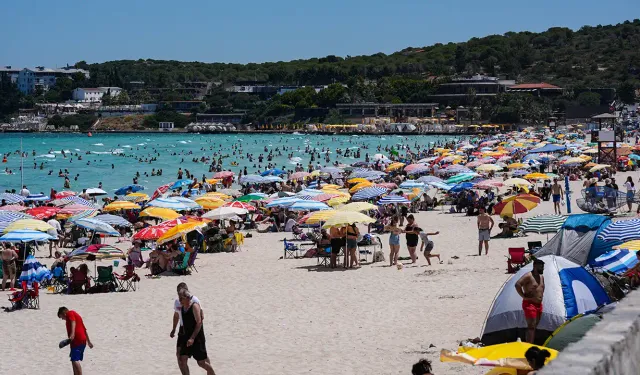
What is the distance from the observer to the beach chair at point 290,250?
53.5 ft

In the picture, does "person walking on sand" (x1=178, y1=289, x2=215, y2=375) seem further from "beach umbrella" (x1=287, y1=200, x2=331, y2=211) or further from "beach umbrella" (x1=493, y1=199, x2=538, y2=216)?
"beach umbrella" (x1=287, y1=200, x2=331, y2=211)

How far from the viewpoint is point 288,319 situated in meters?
10.8

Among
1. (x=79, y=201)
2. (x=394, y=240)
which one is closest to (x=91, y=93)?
(x=79, y=201)

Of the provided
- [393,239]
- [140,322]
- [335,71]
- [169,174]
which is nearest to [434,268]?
[393,239]

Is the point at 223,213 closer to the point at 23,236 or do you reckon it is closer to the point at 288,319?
the point at 23,236

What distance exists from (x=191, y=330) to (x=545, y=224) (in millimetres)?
8097

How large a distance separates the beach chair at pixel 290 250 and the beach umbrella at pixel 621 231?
6.71 m

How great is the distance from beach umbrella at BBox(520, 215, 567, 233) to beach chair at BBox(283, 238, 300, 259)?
4445 mm

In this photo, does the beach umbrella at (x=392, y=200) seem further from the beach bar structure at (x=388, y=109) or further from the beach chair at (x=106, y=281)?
the beach bar structure at (x=388, y=109)

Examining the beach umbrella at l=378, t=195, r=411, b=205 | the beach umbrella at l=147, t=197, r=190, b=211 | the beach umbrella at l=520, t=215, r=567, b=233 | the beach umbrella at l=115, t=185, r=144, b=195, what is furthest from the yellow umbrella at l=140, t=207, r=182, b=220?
the beach umbrella at l=115, t=185, r=144, b=195

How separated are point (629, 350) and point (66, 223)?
19.6 meters

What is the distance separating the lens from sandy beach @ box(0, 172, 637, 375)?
28.8 ft

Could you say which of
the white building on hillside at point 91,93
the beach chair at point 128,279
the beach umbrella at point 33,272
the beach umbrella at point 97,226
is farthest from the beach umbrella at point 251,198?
the white building on hillside at point 91,93

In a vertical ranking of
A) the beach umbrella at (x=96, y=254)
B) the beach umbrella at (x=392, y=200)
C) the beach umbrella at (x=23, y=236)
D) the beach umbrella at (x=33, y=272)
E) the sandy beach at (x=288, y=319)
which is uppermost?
the beach umbrella at (x=392, y=200)
